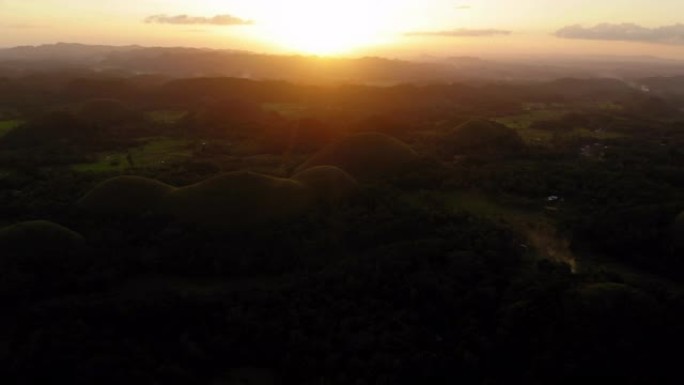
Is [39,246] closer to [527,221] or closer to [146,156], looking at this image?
[527,221]

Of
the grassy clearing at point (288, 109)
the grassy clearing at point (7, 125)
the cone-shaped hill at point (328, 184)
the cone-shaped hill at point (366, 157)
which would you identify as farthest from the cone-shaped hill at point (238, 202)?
the grassy clearing at point (288, 109)

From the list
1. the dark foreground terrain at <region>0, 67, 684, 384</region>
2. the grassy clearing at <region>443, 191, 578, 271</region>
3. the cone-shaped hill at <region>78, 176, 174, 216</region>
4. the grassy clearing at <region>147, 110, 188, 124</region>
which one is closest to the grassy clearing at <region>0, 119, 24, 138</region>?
the dark foreground terrain at <region>0, 67, 684, 384</region>

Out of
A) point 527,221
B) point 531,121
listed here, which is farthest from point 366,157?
point 531,121

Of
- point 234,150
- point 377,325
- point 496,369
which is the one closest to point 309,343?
point 377,325

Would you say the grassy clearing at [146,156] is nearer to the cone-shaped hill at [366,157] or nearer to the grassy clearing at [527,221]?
the cone-shaped hill at [366,157]

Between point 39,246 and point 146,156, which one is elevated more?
point 146,156

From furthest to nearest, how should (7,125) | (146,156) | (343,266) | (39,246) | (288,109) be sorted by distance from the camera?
1. (288,109)
2. (7,125)
3. (146,156)
4. (39,246)
5. (343,266)

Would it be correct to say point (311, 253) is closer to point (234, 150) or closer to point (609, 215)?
point (609, 215)

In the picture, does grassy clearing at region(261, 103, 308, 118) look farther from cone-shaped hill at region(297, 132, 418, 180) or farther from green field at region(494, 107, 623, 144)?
cone-shaped hill at region(297, 132, 418, 180)
